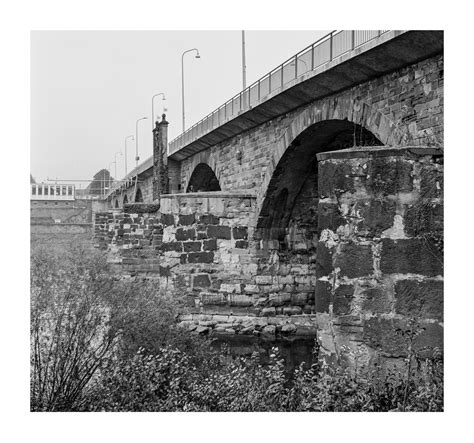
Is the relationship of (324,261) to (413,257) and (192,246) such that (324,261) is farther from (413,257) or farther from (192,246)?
(192,246)

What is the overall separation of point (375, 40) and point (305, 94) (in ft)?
11.5

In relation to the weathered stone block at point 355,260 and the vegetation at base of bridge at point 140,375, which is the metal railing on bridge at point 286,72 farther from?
the weathered stone block at point 355,260

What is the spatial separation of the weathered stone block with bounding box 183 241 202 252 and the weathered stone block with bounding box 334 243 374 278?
986 cm

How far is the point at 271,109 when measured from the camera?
47.2ft

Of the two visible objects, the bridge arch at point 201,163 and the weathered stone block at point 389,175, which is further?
the bridge arch at point 201,163

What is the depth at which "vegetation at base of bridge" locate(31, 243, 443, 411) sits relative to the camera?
4.55 metres

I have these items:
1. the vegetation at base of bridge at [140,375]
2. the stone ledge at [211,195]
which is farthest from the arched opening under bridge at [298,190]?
the vegetation at base of bridge at [140,375]

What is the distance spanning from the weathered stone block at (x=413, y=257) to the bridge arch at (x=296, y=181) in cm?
786

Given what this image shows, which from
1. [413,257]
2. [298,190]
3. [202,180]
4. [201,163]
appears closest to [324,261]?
[413,257]

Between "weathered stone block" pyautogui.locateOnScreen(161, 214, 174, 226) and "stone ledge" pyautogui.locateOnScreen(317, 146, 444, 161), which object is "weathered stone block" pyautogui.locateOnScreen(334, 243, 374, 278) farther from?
"weathered stone block" pyautogui.locateOnScreen(161, 214, 174, 226)

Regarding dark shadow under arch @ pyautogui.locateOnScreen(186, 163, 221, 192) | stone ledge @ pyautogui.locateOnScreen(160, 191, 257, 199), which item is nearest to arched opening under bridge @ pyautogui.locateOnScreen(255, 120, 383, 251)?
stone ledge @ pyautogui.locateOnScreen(160, 191, 257, 199)

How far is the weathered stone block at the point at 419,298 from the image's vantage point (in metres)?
4.34

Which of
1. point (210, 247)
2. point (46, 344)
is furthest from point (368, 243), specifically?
point (210, 247)

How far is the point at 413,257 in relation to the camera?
4.35 meters
